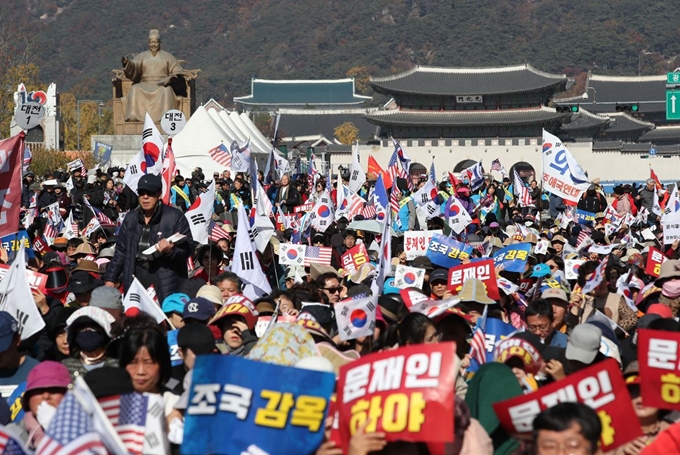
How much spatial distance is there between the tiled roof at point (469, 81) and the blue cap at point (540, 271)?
47.1 m

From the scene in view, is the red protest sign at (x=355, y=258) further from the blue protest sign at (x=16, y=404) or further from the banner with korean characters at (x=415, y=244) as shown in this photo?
the blue protest sign at (x=16, y=404)

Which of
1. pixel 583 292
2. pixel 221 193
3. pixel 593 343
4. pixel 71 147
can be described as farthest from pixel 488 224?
pixel 71 147

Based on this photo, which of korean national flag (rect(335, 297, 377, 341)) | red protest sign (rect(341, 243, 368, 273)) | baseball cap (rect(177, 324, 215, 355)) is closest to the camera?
baseball cap (rect(177, 324, 215, 355))

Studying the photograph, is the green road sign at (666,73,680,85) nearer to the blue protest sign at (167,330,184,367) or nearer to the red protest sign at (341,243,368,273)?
the red protest sign at (341,243,368,273)

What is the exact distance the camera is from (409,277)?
9.02 m

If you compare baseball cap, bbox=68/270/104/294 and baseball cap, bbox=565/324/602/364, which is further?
baseball cap, bbox=68/270/104/294

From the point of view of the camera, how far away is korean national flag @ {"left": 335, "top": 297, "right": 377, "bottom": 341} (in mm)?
6287

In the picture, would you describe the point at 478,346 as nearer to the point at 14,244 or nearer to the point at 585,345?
the point at 585,345

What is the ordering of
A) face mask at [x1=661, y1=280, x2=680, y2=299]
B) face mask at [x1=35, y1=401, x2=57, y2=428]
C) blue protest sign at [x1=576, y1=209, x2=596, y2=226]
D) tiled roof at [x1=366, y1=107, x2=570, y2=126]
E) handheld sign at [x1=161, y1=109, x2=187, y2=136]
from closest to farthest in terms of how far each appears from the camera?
face mask at [x1=35, y1=401, x2=57, y2=428] < face mask at [x1=661, y1=280, x2=680, y2=299] < blue protest sign at [x1=576, y1=209, x2=596, y2=226] < handheld sign at [x1=161, y1=109, x2=187, y2=136] < tiled roof at [x1=366, y1=107, x2=570, y2=126]

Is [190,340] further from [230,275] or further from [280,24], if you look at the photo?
[280,24]

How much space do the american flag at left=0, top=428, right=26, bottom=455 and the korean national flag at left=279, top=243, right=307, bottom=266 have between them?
21.2 feet

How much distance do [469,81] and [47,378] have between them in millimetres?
54219

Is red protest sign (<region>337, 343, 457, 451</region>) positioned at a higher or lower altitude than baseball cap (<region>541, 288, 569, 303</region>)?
higher

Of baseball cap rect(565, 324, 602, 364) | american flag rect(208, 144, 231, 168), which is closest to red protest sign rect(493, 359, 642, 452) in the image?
baseball cap rect(565, 324, 602, 364)
